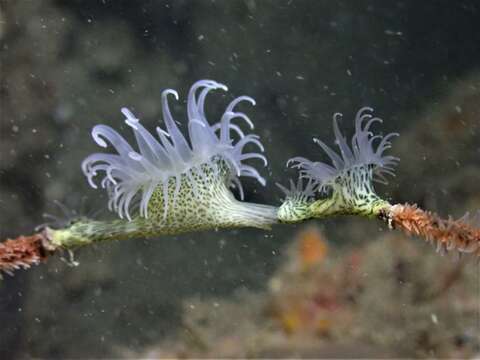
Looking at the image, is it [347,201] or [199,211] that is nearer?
[347,201]

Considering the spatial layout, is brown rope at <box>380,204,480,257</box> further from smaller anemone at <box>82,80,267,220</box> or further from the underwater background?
the underwater background

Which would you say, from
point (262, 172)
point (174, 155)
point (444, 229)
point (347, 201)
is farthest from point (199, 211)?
point (262, 172)

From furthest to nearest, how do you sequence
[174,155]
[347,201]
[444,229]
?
[174,155], [347,201], [444,229]

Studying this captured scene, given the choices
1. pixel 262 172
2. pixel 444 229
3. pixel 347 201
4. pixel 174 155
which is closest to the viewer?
pixel 444 229

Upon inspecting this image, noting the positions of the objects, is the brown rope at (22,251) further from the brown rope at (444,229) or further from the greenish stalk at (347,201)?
the brown rope at (444,229)

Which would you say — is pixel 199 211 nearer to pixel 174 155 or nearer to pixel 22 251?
pixel 174 155

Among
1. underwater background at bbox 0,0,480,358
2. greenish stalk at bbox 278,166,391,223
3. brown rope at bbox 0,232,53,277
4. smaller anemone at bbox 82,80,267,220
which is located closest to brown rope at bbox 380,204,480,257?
greenish stalk at bbox 278,166,391,223

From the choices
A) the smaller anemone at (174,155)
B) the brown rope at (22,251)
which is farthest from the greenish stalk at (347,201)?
the brown rope at (22,251)

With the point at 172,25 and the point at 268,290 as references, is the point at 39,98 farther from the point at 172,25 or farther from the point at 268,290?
the point at 268,290

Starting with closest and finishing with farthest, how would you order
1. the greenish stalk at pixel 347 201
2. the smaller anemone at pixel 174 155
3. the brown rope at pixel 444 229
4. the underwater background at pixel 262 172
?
the brown rope at pixel 444 229
the greenish stalk at pixel 347 201
the smaller anemone at pixel 174 155
the underwater background at pixel 262 172

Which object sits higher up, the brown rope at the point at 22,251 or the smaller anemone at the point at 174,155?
the smaller anemone at the point at 174,155
